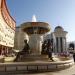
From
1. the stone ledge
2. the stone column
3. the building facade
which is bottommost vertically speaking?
the stone ledge

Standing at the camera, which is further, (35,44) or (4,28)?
(4,28)

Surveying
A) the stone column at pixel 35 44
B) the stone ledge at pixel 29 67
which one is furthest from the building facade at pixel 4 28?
the stone ledge at pixel 29 67

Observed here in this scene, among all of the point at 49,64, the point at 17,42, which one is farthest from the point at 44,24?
the point at 17,42

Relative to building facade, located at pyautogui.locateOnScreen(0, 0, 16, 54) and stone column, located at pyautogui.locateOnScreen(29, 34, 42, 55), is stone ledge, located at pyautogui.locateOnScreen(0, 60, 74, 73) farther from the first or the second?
building facade, located at pyautogui.locateOnScreen(0, 0, 16, 54)

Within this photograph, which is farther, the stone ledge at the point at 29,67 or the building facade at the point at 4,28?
the building facade at the point at 4,28

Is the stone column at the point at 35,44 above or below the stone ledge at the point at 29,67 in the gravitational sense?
above

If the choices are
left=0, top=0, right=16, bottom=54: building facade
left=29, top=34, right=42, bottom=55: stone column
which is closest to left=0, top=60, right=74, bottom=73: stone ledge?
left=29, top=34, right=42, bottom=55: stone column

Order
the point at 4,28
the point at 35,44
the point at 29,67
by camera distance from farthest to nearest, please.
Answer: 1. the point at 4,28
2. the point at 35,44
3. the point at 29,67

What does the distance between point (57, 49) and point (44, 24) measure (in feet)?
412

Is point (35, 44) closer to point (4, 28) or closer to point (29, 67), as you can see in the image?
point (29, 67)

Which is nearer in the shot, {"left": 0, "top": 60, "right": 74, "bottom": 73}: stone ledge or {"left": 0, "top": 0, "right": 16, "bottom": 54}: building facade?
{"left": 0, "top": 60, "right": 74, "bottom": 73}: stone ledge

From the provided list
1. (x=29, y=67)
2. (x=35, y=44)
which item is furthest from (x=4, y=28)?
(x=29, y=67)

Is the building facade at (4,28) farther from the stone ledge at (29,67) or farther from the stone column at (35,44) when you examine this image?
the stone ledge at (29,67)

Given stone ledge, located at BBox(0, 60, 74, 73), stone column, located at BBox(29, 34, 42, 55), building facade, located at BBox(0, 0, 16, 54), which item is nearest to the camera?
stone ledge, located at BBox(0, 60, 74, 73)
